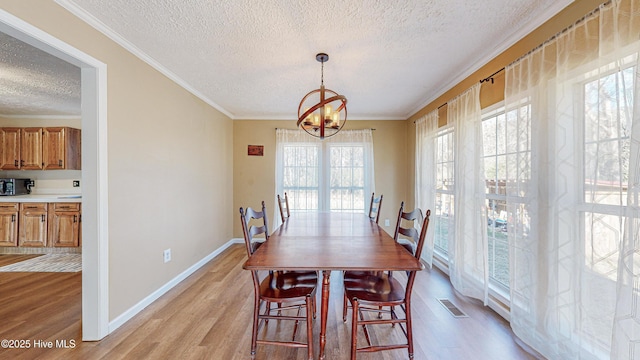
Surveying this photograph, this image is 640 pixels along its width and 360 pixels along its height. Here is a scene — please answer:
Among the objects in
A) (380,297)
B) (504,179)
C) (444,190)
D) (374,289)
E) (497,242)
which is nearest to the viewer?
(380,297)

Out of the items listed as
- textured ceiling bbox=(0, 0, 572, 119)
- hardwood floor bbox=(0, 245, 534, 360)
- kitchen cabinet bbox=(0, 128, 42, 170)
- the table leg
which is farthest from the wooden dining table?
kitchen cabinet bbox=(0, 128, 42, 170)

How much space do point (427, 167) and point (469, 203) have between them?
119 centimetres

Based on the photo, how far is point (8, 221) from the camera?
12.8 ft

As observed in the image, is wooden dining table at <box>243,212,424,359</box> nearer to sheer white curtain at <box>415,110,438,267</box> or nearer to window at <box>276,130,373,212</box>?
sheer white curtain at <box>415,110,438,267</box>

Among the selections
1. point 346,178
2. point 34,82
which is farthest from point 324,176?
point 34,82

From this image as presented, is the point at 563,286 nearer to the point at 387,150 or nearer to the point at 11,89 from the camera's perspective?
the point at 387,150

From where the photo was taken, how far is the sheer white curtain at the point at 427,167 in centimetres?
348

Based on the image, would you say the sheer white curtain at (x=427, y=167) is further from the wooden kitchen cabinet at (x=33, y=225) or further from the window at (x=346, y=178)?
the wooden kitchen cabinet at (x=33, y=225)

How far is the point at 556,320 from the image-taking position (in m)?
1.60

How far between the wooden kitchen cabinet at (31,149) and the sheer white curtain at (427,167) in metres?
6.21

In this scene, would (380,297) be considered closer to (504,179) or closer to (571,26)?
(504,179)

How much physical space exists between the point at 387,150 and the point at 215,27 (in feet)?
11.7

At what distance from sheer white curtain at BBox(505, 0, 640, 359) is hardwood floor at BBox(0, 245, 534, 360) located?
433mm

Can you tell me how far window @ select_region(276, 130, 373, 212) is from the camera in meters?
4.72
